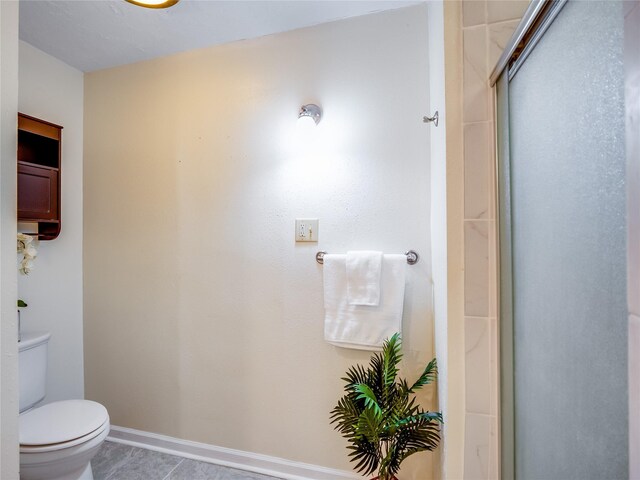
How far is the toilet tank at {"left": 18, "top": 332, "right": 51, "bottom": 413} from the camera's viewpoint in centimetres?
145

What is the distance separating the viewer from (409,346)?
1400 mm

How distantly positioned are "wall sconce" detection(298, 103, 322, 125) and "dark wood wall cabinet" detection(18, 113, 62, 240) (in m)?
1.42

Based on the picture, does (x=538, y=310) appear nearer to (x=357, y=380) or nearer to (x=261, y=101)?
(x=357, y=380)

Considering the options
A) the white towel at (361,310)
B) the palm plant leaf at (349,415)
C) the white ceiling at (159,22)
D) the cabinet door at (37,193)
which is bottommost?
the palm plant leaf at (349,415)

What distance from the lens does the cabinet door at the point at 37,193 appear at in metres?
1.54

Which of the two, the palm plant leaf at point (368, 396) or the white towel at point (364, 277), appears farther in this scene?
the white towel at point (364, 277)

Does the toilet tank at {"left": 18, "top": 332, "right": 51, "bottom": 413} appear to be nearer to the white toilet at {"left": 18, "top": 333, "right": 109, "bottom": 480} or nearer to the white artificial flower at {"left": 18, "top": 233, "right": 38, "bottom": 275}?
the white toilet at {"left": 18, "top": 333, "right": 109, "bottom": 480}

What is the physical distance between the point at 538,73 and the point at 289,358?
149 cm

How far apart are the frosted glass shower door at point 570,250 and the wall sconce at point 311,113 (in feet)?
3.12

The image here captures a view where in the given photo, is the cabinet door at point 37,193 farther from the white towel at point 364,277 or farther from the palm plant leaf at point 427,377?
the palm plant leaf at point 427,377

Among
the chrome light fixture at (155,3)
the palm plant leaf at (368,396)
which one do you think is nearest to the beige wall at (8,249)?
the chrome light fixture at (155,3)

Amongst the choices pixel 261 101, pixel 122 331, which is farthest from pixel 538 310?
pixel 122 331

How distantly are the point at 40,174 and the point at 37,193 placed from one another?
0.11 meters

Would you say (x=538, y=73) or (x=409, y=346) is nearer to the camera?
(x=538, y=73)
